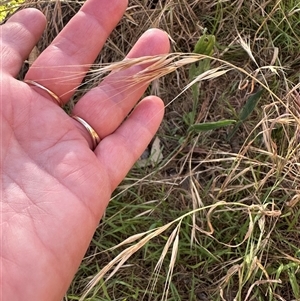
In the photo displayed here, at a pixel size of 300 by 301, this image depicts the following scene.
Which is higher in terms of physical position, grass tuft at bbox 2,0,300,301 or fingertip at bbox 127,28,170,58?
fingertip at bbox 127,28,170,58

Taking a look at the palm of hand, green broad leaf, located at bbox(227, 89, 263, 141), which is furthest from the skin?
green broad leaf, located at bbox(227, 89, 263, 141)

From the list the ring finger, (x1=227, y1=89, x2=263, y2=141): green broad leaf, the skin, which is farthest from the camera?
(x1=227, y1=89, x2=263, y2=141): green broad leaf

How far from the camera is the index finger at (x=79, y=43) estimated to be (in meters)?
1.41

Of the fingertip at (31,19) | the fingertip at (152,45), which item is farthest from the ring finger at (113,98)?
the fingertip at (31,19)

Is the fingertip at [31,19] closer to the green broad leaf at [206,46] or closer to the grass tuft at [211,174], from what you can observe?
the grass tuft at [211,174]

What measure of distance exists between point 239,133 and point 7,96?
2.14ft

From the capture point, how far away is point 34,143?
1313 millimetres

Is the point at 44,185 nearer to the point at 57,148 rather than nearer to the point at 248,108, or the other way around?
the point at 57,148

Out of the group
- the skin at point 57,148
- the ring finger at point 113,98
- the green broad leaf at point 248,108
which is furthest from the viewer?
the green broad leaf at point 248,108

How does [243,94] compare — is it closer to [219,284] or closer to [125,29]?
[125,29]

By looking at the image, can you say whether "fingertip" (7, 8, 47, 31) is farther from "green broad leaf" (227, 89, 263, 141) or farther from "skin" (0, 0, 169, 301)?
"green broad leaf" (227, 89, 263, 141)

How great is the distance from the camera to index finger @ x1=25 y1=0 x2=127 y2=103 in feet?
4.62

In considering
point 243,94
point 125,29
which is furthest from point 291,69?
point 125,29

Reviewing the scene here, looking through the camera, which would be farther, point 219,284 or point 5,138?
point 219,284
